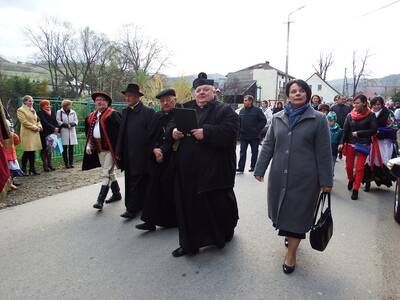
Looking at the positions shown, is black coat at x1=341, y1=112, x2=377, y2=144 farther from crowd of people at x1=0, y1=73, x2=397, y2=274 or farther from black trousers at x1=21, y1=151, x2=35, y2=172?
black trousers at x1=21, y1=151, x2=35, y2=172

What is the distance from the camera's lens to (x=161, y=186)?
173 inches

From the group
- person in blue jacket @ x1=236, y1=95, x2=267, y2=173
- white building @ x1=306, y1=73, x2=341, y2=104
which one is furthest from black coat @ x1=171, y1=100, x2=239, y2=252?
white building @ x1=306, y1=73, x2=341, y2=104

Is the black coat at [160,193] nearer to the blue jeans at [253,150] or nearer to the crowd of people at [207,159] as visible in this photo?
the crowd of people at [207,159]

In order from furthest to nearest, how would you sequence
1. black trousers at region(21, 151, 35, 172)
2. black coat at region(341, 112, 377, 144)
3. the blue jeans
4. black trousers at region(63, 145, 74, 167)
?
black trousers at region(63, 145, 74, 167), the blue jeans, black trousers at region(21, 151, 35, 172), black coat at region(341, 112, 377, 144)

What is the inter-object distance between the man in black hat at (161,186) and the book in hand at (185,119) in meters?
0.53

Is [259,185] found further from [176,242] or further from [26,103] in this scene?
[26,103]

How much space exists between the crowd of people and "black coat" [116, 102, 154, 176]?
Answer: 0.6 inches

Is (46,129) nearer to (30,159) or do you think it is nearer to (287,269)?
(30,159)

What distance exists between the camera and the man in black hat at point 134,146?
5.02 m

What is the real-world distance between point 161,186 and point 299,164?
1.85m

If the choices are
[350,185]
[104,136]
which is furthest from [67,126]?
[350,185]

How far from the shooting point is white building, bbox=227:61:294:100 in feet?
208

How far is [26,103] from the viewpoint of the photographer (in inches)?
304

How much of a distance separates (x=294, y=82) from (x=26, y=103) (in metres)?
6.49
